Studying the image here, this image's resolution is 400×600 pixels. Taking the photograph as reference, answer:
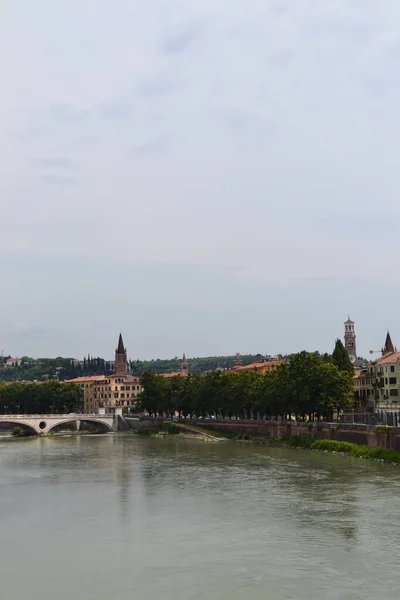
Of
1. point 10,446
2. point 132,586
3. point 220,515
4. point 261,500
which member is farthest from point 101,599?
point 10,446

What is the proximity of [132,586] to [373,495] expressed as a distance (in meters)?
20.1

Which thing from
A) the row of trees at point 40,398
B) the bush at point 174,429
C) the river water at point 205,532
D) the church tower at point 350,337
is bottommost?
the river water at point 205,532

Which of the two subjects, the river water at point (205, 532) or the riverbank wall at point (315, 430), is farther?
the riverbank wall at point (315, 430)

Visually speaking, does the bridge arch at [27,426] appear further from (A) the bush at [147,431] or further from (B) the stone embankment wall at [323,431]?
(B) the stone embankment wall at [323,431]

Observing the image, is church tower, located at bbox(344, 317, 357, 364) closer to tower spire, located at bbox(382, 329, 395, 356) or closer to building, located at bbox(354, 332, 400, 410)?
tower spire, located at bbox(382, 329, 395, 356)

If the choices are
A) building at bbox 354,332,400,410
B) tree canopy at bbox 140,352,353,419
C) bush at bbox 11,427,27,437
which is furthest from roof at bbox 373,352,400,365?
bush at bbox 11,427,27,437

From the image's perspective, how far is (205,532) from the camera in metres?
34.9

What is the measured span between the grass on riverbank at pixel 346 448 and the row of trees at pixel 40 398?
8054 cm

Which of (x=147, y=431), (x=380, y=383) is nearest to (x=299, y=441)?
(x=380, y=383)

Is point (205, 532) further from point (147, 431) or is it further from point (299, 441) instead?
point (147, 431)

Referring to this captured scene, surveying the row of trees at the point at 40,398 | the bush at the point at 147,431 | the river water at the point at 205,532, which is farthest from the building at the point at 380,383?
the row of trees at the point at 40,398

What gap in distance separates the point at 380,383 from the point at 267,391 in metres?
19.4

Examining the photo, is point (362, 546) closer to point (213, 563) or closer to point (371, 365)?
point (213, 563)

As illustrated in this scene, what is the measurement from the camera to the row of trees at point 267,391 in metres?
77.8
